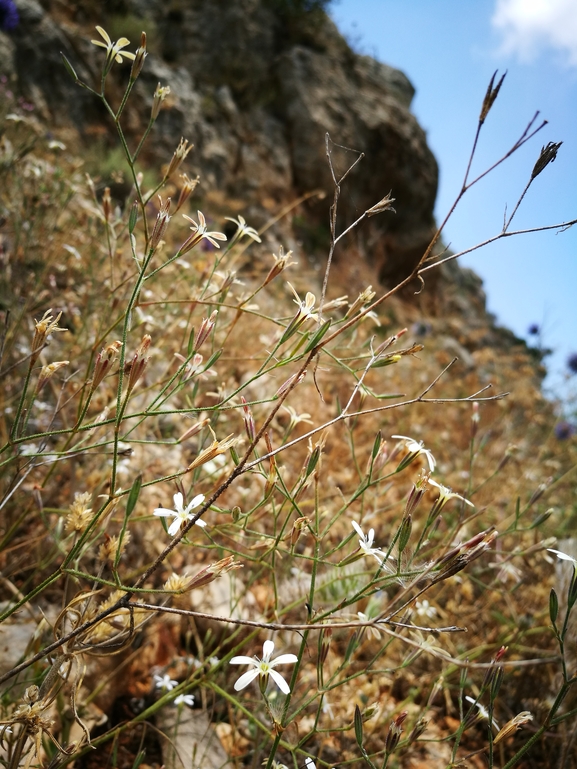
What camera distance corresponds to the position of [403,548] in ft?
2.44

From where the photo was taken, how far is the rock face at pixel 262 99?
629cm

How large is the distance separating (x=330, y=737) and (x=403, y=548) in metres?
1.11

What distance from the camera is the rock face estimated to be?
629cm

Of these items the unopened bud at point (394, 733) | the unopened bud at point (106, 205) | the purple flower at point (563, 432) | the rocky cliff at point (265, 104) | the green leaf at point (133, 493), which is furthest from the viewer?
the rocky cliff at point (265, 104)

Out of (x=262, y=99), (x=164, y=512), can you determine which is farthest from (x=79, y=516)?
(x=262, y=99)

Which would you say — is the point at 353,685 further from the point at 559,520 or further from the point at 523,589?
the point at 559,520

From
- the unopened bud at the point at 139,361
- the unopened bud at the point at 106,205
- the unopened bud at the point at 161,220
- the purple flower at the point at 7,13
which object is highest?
the purple flower at the point at 7,13

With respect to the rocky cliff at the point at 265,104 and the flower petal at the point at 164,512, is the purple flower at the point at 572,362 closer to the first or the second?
the rocky cliff at the point at 265,104

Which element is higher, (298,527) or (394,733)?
(298,527)

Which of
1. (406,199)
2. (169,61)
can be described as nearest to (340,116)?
(406,199)

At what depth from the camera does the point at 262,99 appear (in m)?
9.01

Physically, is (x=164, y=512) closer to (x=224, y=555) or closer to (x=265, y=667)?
(x=265, y=667)

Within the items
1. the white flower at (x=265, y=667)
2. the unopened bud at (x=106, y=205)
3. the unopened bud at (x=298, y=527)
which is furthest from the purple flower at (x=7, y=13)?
the white flower at (x=265, y=667)

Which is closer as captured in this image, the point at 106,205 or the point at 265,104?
the point at 106,205
